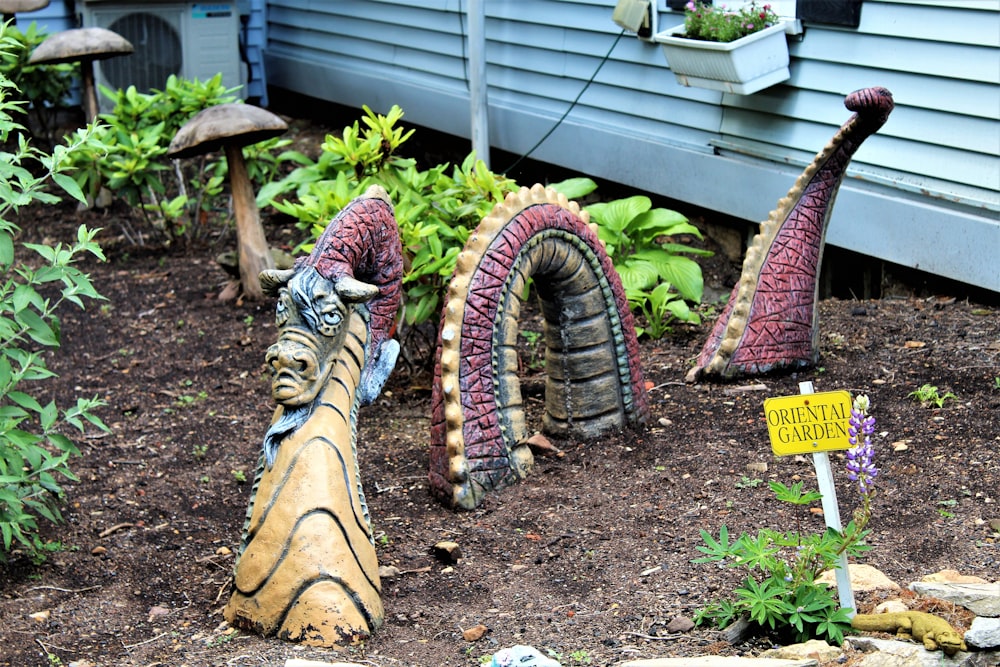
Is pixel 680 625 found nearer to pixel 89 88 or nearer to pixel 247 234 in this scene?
pixel 247 234

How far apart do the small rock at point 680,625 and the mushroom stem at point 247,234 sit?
14.7ft

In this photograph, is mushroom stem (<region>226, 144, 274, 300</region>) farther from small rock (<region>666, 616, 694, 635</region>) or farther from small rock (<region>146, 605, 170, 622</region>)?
small rock (<region>666, 616, 694, 635</region>)

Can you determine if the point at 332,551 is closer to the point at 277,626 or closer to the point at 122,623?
the point at 277,626

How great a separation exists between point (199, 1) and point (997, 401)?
867 centimetres

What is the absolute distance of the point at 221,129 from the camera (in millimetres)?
6805

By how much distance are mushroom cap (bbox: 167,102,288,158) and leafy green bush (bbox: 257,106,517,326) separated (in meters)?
0.81

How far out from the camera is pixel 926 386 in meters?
5.00

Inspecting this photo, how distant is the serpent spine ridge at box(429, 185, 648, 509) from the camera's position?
4410 mm

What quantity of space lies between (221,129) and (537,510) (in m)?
3.50

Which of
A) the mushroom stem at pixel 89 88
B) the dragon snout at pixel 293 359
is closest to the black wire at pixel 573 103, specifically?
the mushroom stem at pixel 89 88

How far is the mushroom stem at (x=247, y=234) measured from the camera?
24.2 ft

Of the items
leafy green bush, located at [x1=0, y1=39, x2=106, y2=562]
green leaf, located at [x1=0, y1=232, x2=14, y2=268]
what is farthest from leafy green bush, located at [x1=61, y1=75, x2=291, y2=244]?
green leaf, located at [x1=0, y1=232, x2=14, y2=268]

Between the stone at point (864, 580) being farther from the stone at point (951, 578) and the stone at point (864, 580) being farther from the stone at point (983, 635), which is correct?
the stone at point (983, 635)

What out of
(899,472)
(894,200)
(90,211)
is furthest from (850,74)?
(90,211)
